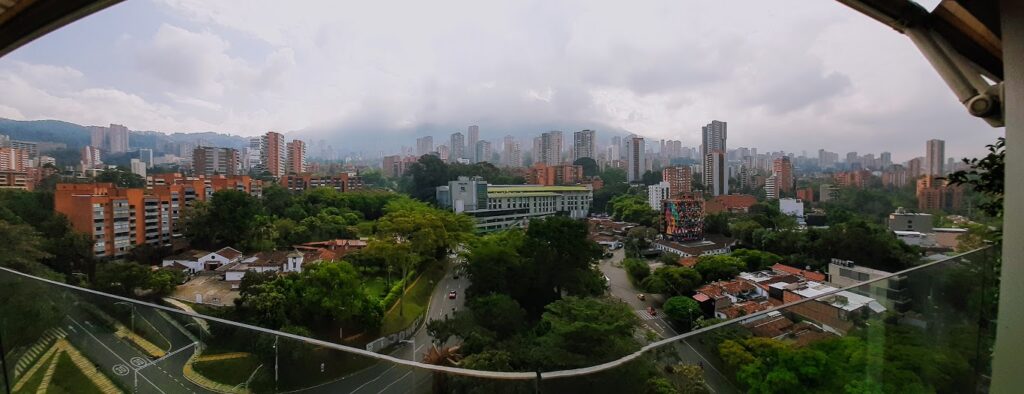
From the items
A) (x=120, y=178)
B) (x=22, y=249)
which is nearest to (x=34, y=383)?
(x=22, y=249)

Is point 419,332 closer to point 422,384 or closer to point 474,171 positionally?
point 422,384

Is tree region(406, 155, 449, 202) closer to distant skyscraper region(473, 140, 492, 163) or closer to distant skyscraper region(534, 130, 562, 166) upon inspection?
distant skyscraper region(534, 130, 562, 166)

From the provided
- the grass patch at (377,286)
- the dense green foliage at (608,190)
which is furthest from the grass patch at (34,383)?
the dense green foliage at (608,190)

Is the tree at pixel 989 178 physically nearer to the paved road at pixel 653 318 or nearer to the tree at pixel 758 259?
the paved road at pixel 653 318

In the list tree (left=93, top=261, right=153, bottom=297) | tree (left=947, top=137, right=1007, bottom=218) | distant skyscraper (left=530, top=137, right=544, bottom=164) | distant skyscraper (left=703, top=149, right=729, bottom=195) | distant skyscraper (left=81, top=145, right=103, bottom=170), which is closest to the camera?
tree (left=947, top=137, right=1007, bottom=218)

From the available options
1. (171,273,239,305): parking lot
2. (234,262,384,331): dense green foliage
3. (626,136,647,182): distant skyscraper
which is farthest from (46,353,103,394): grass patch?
(626,136,647,182): distant skyscraper

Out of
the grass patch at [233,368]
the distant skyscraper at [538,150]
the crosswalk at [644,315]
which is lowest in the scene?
the crosswalk at [644,315]

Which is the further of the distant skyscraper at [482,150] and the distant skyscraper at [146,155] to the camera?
the distant skyscraper at [482,150]

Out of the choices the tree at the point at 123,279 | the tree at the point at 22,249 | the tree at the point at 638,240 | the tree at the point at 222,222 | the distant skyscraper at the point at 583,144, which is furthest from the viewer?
the distant skyscraper at the point at 583,144
